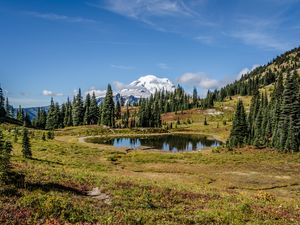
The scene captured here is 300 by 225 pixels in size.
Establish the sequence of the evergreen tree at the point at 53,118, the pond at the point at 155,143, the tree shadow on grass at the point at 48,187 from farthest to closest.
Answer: the evergreen tree at the point at 53,118
the pond at the point at 155,143
the tree shadow on grass at the point at 48,187

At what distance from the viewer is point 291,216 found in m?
21.9

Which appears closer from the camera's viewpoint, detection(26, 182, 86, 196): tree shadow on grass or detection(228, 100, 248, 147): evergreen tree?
detection(26, 182, 86, 196): tree shadow on grass

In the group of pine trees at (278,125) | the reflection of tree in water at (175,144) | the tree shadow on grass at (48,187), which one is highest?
the group of pine trees at (278,125)

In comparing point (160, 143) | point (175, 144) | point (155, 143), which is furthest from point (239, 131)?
point (155, 143)

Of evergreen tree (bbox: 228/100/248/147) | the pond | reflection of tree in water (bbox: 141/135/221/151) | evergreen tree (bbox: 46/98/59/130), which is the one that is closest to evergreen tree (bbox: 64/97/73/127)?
evergreen tree (bbox: 46/98/59/130)

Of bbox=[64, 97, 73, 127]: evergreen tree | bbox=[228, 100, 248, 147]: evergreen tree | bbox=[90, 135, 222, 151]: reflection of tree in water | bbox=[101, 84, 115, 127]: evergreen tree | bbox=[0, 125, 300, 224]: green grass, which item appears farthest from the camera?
bbox=[64, 97, 73, 127]: evergreen tree

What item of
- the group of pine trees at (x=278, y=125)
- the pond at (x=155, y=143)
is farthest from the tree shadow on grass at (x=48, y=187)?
the pond at (x=155, y=143)

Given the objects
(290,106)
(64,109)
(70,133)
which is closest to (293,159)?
(290,106)

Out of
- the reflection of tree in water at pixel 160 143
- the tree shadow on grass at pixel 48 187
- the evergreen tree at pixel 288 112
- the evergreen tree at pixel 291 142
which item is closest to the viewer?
the tree shadow on grass at pixel 48 187

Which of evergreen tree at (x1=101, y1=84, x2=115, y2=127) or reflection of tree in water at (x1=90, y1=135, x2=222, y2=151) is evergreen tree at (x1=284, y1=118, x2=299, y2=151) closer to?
reflection of tree in water at (x1=90, y1=135, x2=222, y2=151)

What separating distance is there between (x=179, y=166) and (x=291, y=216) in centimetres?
3398

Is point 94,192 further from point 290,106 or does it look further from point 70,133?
point 70,133

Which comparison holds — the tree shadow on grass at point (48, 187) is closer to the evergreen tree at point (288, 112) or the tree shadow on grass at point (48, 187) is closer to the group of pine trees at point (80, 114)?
the evergreen tree at point (288, 112)

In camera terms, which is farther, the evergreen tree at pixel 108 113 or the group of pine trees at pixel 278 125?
the evergreen tree at pixel 108 113
